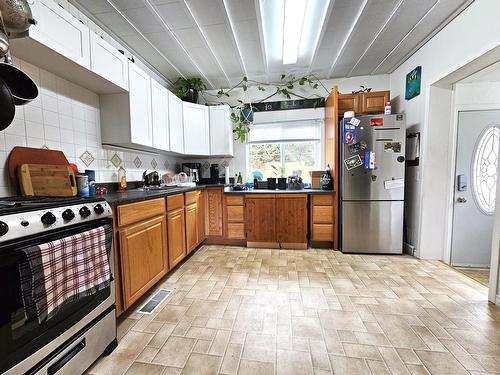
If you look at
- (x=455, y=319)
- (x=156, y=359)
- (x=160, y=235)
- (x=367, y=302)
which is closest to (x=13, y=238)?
(x=156, y=359)

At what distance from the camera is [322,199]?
3115 millimetres

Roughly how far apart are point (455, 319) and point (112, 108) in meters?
3.42

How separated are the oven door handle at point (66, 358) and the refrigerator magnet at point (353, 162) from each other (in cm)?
298

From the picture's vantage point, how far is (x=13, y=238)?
866 millimetres

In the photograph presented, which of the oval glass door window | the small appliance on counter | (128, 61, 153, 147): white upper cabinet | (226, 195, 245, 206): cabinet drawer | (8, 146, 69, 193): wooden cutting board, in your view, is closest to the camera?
(8, 146, 69, 193): wooden cutting board

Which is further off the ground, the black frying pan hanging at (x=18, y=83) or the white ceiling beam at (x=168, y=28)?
the white ceiling beam at (x=168, y=28)

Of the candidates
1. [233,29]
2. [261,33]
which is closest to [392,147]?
[261,33]

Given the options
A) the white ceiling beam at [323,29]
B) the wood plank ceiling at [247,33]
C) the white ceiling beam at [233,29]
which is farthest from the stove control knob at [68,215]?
the white ceiling beam at [323,29]

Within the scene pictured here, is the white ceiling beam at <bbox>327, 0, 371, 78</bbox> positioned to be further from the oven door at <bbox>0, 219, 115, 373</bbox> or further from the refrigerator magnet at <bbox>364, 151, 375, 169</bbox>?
the oven door at <bbox>0, 219, 115, 373</bbox>

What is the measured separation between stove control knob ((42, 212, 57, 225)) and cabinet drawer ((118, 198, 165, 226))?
0.54 meters

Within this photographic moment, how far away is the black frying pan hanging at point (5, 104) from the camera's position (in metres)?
1.09

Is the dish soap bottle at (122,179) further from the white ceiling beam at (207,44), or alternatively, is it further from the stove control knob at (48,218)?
the white ceiling beam at (207,44)

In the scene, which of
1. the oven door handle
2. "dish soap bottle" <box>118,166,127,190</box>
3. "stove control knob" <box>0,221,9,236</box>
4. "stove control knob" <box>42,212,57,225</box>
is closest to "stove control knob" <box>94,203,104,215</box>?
"stove control knob" <box>42,212,57,225</box>

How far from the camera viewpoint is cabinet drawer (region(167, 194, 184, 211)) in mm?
2301
